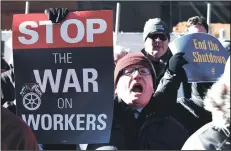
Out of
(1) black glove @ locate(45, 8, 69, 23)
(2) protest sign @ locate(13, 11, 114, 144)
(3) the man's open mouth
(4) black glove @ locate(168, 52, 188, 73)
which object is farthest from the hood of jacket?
(1) black glove @ locate(45, 8, 69, 23)

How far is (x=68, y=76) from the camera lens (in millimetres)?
3805

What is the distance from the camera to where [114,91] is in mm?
3832

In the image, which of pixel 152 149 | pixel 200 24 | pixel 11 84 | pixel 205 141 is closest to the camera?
pixel 205 141

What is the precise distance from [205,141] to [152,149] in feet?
3.28

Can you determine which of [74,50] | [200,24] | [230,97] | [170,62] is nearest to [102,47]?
[74,50]

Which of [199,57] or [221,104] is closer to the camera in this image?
[221,104]

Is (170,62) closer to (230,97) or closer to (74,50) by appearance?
(74,50)

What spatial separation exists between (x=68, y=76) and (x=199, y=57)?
895 millimetres

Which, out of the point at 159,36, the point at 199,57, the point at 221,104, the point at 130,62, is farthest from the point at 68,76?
the point at 221,104

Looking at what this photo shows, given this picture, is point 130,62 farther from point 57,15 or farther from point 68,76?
point 57,15

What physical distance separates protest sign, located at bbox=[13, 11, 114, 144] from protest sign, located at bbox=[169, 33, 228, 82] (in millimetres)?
561

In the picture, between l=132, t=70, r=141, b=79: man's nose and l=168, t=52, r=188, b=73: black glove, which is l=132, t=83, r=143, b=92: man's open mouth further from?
l=168, t=52, r=188, b=73: black glove

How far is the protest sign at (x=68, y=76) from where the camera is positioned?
3795 mm

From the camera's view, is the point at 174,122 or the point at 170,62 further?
the point at 170,62
